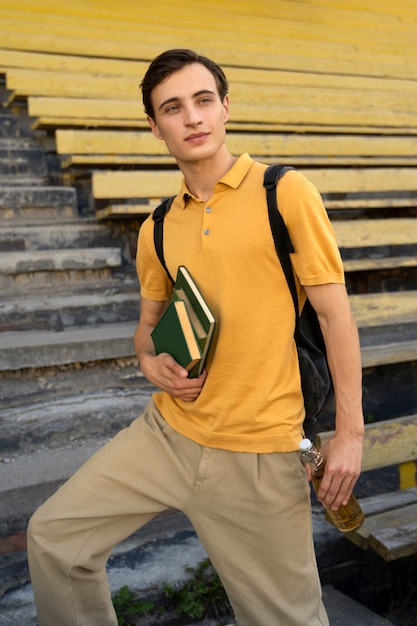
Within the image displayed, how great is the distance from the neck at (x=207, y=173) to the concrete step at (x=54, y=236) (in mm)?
2123

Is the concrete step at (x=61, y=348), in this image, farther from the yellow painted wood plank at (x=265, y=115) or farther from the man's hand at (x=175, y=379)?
the yellow painted wood plank at (x=265, y=115)

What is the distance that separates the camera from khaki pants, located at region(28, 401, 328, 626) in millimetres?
1390

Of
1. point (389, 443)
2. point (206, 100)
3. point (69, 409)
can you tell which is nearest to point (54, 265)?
point (69, 409)

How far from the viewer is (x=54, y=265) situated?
3.32 meters

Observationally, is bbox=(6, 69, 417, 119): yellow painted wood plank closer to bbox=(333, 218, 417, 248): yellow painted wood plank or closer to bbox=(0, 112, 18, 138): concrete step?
bbox=(0, 112, 18, 138): concrete step

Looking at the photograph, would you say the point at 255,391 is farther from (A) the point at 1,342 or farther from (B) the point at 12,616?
(A) the point at 1,342

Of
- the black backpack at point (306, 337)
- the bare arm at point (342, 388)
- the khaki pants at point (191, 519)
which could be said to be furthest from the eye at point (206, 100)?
the khaki pants at point (191, 519)

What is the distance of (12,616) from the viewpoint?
1.94 metres

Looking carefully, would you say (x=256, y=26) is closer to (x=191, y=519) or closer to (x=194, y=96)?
(x=194, y=96)

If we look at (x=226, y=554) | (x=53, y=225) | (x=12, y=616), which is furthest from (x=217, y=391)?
(x=53, y=225)

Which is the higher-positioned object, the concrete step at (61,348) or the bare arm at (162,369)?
the bare arm at (162,369)

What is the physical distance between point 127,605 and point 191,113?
53.5 inches

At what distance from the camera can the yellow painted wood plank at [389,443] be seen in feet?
7.47

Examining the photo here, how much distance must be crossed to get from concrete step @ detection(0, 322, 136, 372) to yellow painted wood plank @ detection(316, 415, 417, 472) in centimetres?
100
